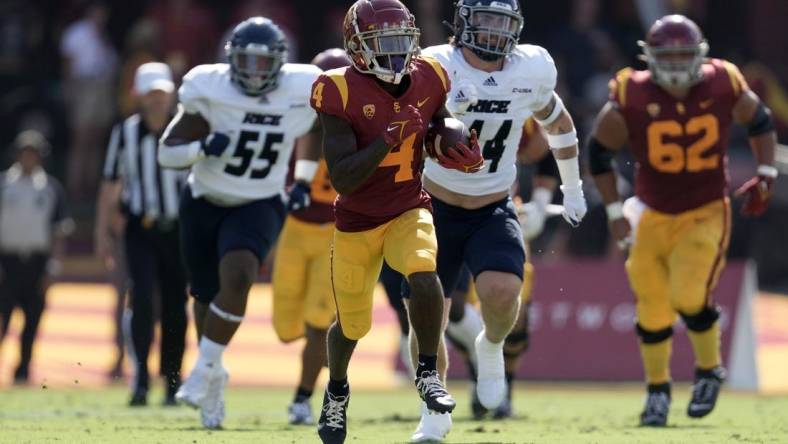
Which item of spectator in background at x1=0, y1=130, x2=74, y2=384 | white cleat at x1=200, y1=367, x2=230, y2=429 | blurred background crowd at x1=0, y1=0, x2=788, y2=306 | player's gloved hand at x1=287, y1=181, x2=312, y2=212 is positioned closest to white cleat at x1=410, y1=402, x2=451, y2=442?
white cleat at x1=200, y1=367, x2=230, y2=429

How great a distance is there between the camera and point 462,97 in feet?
25.7

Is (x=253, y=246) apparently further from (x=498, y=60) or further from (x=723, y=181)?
(x=723, y=181)

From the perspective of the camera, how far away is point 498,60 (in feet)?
26.2

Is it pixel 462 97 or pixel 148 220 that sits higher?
pixel 462 97

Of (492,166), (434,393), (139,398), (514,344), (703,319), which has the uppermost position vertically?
(492,166)

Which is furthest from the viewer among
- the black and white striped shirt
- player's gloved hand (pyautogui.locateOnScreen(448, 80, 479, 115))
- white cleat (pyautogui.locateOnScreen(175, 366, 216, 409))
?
the black and white striped shirt

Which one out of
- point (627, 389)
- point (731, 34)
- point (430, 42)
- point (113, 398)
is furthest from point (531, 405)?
point (731, 34)

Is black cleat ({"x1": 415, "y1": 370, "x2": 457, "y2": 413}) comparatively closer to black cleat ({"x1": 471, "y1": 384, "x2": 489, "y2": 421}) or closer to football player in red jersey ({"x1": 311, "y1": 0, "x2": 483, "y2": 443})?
football player in red jersey ({"x1": 311, "y1": 0, "x2": 483, "y2": 443})

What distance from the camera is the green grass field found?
316 inches

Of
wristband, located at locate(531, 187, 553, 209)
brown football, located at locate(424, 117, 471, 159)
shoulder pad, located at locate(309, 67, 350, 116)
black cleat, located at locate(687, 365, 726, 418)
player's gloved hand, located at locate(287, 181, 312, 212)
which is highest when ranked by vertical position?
shoulder pad, located at locate(309, 67, 350, 116)

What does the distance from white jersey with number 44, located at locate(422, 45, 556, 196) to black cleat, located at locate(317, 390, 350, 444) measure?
1.28m

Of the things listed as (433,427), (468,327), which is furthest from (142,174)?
(433,427)

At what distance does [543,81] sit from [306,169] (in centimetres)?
143

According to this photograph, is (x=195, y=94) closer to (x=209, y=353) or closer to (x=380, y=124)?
(x=209, y=353)
